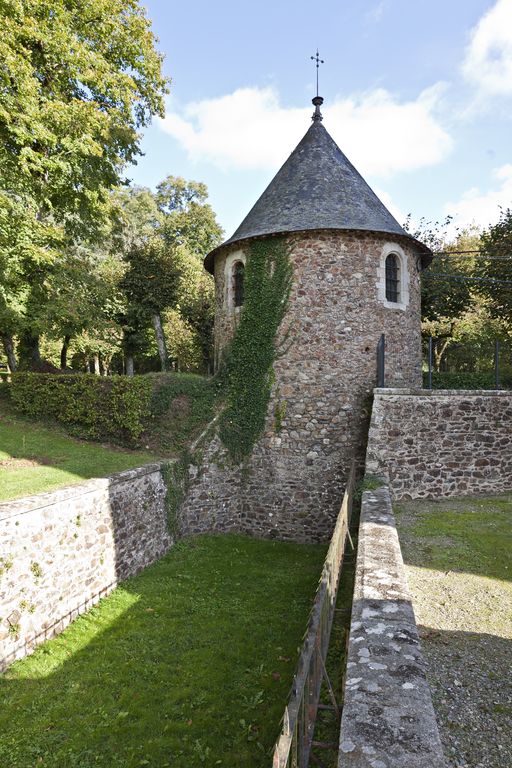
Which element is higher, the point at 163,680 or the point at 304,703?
the point at 304,703

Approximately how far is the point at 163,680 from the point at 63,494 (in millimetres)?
3330

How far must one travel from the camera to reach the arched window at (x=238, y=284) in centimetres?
1447

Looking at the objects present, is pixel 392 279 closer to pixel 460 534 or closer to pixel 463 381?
pixel 460 534

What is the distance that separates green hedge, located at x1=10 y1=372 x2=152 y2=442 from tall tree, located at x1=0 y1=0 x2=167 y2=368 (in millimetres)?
3008

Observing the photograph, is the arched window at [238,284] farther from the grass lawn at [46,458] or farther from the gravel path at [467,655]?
the gravel path at [467,655]

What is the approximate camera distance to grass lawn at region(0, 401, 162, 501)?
9.50 meters

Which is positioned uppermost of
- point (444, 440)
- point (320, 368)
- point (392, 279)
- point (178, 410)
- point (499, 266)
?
point (499, 266)

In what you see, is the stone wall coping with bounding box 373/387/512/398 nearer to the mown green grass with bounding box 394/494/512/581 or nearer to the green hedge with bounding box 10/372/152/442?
the mown green grass with bounding box 394/494/512/581

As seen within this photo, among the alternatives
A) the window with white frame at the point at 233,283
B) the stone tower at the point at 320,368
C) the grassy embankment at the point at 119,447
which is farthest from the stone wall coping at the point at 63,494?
the window with white frame at the point at 233,283

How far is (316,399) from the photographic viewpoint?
13.0 metres

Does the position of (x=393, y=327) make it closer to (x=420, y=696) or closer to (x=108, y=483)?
(x=108, y=483)

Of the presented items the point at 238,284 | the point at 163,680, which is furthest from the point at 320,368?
the point at 163,680

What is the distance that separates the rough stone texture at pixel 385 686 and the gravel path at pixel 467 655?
0.78 meters

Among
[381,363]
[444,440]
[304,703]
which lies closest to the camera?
[304,703]
